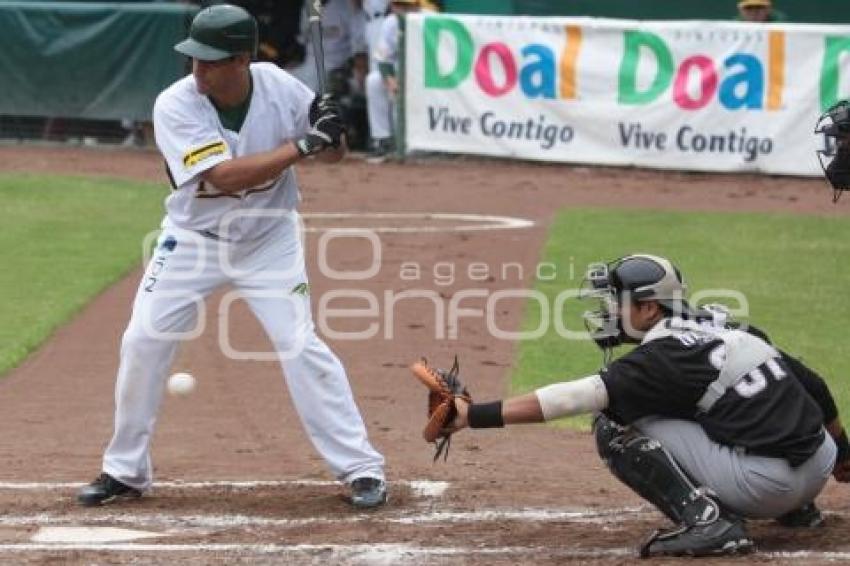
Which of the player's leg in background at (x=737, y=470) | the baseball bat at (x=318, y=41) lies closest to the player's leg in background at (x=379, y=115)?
the baseball bat at (x=318, y=41)

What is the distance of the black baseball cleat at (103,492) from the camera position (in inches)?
272

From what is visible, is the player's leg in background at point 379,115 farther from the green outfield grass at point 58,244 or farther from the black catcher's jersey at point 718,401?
the black catcher's jersey at point 718,401

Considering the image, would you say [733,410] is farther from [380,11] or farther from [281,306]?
[380,11]

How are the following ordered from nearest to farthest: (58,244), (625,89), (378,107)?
1. (58,244)
2. (625,89)
3. (378,107)

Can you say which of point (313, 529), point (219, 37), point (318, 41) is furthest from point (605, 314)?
point (318, 41)

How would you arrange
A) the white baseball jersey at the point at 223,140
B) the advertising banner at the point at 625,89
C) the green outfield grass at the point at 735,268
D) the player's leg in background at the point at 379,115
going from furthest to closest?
the player's leg in background at the point at 379,115, the advertising banner at the point at 625,89, the green outfield grass at the point at 735,268, the white baseball jersey at the point at 223,140

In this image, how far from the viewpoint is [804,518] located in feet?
21.3

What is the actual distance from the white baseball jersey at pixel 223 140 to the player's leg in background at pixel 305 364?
16 cm

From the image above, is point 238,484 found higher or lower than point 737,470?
lower

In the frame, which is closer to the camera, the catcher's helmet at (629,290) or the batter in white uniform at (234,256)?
the catcher's helmet at (629,290)

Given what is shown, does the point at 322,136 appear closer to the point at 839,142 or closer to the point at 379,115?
the point at 839,142

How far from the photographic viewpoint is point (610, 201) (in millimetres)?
15523

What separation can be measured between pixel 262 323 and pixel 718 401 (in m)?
1.82

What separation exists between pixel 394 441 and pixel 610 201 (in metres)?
7.70
